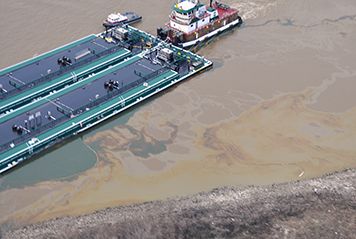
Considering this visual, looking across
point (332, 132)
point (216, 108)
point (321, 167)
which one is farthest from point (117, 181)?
point (332, 132)

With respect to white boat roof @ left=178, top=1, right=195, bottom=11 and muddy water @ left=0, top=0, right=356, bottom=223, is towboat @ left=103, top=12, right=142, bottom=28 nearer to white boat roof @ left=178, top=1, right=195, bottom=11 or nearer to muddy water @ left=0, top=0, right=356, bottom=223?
muddy water @ left=0, top=0, right=356, bottom=223

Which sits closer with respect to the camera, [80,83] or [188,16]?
[80,83]

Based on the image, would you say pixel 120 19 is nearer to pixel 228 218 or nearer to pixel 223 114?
pixel 223 114

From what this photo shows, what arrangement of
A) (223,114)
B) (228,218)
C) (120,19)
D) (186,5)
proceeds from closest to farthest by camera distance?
(228,218), (223,114), (186,5), (120,19)

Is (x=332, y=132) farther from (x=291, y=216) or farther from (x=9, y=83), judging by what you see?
(x=9, y=83)

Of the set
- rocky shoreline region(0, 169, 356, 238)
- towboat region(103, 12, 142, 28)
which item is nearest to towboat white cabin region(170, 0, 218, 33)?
towboat region(103, 12, 142, 28)

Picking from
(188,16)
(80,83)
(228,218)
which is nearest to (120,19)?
(188,16)

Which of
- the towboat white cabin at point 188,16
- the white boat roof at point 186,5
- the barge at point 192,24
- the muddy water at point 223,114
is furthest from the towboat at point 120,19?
the white boat roof at point 186,5
